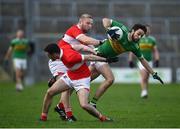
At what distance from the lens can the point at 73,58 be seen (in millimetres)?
16750

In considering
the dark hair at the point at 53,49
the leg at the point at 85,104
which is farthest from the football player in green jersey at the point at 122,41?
the leg at the point at 85,104

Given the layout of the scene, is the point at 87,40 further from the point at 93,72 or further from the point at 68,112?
the point at 93,72

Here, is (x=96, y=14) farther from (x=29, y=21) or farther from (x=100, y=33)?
(x=29, y=21)

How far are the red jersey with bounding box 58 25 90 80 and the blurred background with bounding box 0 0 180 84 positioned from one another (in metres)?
23.2

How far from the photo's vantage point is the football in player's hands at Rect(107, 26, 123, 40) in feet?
57.6

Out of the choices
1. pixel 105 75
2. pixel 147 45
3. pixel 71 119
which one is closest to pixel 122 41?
pixel 105 75

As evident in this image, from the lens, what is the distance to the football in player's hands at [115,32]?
17.6 metres

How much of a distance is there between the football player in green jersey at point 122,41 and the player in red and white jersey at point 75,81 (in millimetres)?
1107

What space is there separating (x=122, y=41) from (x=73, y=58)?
5.15 ft

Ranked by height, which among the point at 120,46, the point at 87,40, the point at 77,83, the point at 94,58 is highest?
the point at 87,40

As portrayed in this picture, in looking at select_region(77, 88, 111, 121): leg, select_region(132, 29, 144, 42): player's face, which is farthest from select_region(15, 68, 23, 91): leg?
select_region(77, 88, 111, 121): leg

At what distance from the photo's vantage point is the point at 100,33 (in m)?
40.8

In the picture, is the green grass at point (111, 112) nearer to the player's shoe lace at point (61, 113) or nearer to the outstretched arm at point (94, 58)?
the player's shoe lace at point (61, 113)

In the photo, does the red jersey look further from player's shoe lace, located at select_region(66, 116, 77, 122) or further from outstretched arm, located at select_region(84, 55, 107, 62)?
player's shoe lace, located at select_region(66, 116, 77, 122)
